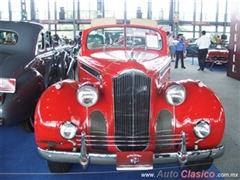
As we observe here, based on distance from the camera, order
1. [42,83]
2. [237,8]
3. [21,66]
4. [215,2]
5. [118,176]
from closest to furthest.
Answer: [118,176], [21,66], [42,83], [237,8], [215,2]

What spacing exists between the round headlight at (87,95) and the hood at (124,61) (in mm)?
314

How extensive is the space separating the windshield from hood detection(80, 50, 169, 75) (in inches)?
10.0

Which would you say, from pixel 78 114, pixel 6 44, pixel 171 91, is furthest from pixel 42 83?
pixel 171 91

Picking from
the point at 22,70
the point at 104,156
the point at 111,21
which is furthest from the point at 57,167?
the point at 111,21

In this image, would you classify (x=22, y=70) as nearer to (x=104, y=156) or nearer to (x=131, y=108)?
(x=131, y=108)

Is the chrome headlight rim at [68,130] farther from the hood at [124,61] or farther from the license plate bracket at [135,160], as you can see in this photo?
the hood at [124,61]

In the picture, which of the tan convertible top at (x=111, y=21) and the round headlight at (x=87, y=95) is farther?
the tan convertible top at (x=111, y=21)

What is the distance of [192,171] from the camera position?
3096mm

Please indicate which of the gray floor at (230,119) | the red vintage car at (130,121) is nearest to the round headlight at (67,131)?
the red vintage car at (130,121)

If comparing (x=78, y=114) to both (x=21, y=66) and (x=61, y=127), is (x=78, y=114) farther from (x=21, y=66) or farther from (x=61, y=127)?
(x=21, y=66)

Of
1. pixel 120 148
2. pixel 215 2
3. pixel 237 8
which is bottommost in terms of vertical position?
pixel 120 148

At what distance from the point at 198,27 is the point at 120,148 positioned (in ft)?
84.9

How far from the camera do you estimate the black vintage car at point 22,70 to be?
3.58 metres

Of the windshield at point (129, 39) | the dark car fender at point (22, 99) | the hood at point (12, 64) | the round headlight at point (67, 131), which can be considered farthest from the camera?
the windshield at point (129, 39)
